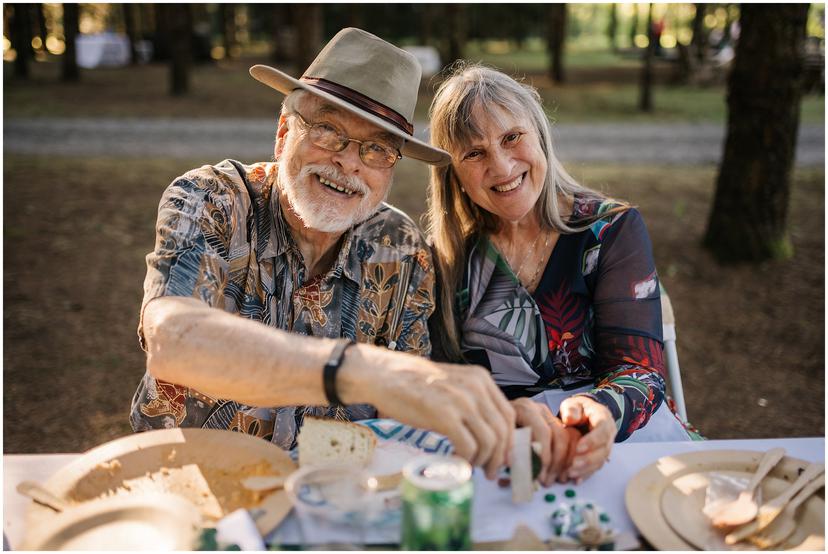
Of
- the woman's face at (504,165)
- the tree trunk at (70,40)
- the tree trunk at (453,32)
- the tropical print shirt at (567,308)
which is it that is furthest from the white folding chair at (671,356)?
the tree trunk at (70,40)

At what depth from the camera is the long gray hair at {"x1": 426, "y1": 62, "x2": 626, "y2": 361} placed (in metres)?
2.51

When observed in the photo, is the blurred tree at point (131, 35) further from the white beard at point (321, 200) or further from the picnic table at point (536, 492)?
the picnic table at point (536, 492)

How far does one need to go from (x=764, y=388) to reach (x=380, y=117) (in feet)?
12.2

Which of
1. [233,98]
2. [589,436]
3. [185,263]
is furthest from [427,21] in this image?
[589,436]

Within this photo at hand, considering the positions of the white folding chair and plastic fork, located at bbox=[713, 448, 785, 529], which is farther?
the white folding chair

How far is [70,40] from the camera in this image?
65.5 ft

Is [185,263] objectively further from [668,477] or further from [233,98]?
[233,98]

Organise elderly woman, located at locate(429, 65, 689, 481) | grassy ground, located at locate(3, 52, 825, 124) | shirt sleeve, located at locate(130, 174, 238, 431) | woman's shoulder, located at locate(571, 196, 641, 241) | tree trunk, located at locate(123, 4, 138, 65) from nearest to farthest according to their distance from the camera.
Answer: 1. shirt sleeve, located at locate(130, 174, 238, 431)
2. elderly woman, located at locate(429, 65, 689, 481)
3. woman's shoulder, located at locate(571, 196, 641, 241)
4. grassy ground, located at locate(3, 52, 825, 124)
5. tree trunk, located at locate(123, 4, 138, 65)

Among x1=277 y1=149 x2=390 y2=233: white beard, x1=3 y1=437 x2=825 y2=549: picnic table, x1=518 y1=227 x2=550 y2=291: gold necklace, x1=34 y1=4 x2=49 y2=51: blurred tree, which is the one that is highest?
x1=34 y1=4 x2=49 y2=51: blurred tree

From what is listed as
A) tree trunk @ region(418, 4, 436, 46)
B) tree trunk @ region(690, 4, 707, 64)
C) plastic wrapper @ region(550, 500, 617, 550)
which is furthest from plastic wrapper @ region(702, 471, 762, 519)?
tree trunk @ region(418, 4, 436, 46)

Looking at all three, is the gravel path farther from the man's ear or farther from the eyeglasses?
the eyeglasses

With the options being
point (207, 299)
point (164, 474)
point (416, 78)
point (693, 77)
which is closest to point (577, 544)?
point (164, 474)

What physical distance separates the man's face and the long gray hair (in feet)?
0.98

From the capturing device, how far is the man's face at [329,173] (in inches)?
92.0
